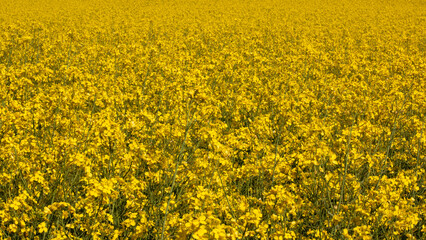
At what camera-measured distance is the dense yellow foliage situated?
3846mm

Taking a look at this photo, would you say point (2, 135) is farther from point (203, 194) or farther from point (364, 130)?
point (364, 130)

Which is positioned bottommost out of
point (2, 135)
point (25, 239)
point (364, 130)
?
point (25, 239)

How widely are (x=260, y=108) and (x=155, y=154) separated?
163 inches

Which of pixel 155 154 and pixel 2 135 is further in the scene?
pixel 2 135

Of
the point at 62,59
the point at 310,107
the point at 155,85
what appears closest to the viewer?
the point at 310,107

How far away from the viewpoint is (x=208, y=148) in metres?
5.50

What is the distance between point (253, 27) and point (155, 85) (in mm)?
12439

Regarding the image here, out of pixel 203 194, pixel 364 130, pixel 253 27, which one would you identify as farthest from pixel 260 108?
pixel 253 27

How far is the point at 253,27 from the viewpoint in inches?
774

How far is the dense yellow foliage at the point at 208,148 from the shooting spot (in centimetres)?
385

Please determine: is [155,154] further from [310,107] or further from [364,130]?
[310,107]

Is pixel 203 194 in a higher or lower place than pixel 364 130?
lower

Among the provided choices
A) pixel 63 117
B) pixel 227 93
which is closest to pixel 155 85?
pixel 227 93

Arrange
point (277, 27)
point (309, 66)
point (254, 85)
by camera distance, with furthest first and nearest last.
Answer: point (277, 27) < point (309, 66) < point (254, 85)
